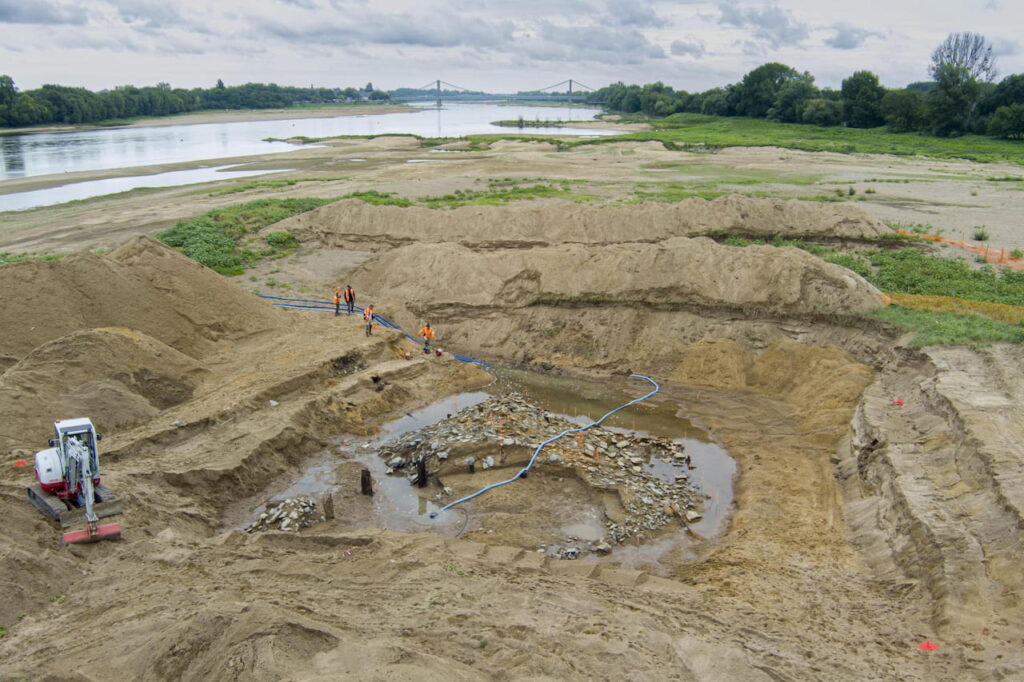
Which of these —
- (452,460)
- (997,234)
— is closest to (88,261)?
(452,460)

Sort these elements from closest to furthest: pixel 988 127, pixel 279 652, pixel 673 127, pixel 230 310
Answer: pixel 279 652 < pixel 230 310 < pixel 988 127 < pixel 673 127

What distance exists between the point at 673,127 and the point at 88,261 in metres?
111

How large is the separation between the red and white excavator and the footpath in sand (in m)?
0.30

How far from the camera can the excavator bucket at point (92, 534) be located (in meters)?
12.6

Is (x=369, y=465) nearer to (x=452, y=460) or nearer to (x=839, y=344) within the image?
(x=452, y=460)

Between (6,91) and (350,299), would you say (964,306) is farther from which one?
(6,91)

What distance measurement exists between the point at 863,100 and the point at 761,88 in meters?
19.8

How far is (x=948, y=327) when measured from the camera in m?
20.9

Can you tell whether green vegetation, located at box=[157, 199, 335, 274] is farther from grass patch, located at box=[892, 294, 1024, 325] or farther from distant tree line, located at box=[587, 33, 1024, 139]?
distant tree line, located at box=[587, 33, 1024, 139]

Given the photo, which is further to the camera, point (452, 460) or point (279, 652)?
point (452, 460)

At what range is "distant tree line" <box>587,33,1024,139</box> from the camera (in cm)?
7969

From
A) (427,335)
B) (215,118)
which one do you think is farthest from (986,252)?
(215,118)

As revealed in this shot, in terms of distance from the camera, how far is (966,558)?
11953 millimetres

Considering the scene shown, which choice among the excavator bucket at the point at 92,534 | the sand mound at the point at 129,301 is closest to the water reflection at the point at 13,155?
the sand mound at the point at 129,301
